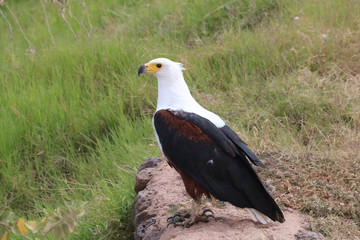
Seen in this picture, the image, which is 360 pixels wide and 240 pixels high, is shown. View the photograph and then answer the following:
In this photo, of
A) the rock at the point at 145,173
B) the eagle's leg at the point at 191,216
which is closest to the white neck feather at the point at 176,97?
the eagle's leg at the point at 191,216

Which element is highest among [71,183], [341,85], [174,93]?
[174,93]

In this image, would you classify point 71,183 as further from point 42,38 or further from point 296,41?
point 42,38

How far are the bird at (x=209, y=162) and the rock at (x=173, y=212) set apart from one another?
81mm

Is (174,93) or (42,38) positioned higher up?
(174,93)

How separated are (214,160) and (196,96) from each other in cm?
232

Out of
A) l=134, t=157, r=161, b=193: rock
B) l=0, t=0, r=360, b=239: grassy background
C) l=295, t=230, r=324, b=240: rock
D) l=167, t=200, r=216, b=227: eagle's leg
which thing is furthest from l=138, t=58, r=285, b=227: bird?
l=134, t=157, r=161, b=193: rock

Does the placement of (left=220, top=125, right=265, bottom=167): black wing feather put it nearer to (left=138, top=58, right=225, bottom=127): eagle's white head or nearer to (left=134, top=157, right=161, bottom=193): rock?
(left=138, top=58, right=225, bottom=127): eagle's white head

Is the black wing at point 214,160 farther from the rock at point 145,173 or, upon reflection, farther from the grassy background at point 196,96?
the rock at point 145,173

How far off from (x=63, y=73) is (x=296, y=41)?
2.41m

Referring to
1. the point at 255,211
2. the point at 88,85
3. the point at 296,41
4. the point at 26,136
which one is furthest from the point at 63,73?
the point at 255,211

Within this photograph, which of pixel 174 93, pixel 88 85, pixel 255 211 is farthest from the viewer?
pixel 88 85

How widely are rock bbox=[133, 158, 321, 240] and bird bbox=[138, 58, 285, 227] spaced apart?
0.08 m

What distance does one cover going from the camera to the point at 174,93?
429 centimetres

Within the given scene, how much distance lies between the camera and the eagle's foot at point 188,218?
4102 millimetres
